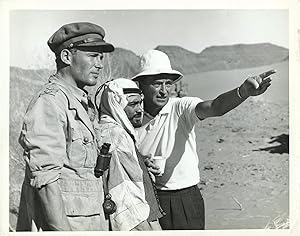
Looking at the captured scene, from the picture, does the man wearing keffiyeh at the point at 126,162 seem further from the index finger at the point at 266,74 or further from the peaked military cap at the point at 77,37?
the index finger at the point at 266,74

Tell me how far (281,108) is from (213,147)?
13.0 inches

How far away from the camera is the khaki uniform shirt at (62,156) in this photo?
2643 mm

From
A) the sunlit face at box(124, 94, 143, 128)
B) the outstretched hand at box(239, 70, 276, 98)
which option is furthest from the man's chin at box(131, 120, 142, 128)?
the outstretched hand at box(239, 70, 276, 98)

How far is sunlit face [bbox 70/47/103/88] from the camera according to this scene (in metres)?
2.71

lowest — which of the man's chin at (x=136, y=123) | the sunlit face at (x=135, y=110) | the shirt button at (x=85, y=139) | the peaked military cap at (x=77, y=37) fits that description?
the shirt button at (x=85, y=139)

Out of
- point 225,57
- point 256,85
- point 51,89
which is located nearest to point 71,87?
point 51,89

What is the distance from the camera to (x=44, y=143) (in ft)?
8.65

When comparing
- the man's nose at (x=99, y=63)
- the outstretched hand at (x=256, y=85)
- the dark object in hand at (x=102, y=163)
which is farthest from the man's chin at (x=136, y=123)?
the outstretched hand at (x=256, y=85)

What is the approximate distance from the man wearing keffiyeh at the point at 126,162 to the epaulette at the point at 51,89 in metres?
0.19

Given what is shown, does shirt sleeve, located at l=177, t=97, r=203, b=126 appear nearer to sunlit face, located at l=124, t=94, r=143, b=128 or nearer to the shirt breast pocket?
sunlit face, located at l=124, t=94, r=143, b=128

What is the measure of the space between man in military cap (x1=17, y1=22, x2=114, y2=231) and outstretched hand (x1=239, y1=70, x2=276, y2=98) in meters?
0.58

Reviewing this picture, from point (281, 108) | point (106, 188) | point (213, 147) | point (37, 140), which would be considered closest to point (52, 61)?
point (37, 140)
